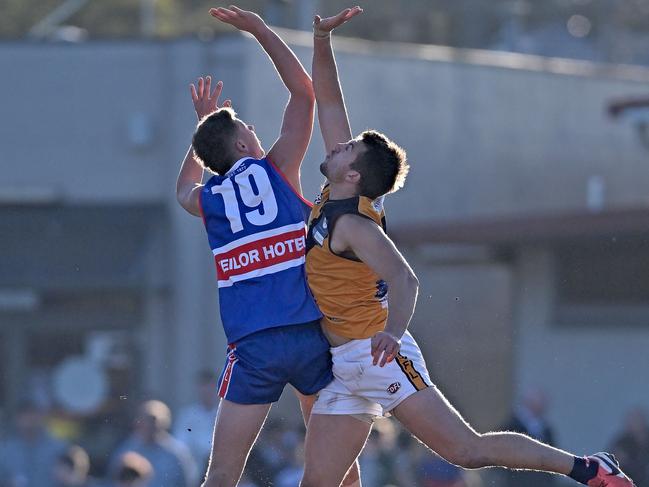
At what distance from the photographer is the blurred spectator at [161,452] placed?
34.6ft

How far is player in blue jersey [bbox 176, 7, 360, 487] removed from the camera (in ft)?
20.1

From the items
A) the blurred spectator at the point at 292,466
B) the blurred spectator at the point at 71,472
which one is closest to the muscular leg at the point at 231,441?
the blurred spectator at the point at 292,466

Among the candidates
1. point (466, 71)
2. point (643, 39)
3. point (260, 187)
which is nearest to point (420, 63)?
point (466, 71)

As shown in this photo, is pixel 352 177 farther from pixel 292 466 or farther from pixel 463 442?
pixel 292 466

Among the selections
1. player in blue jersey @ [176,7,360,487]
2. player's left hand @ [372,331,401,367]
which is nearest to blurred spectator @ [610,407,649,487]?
player in blue jersey @ [176,7,360,487]

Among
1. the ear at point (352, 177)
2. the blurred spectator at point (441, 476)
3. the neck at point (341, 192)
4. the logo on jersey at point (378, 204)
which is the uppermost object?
the ear at point (352, 177)

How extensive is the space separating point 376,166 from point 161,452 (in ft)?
17.5

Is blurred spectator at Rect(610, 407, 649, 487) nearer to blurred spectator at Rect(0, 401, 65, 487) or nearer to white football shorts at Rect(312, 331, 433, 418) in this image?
blurred spectator at Rect(0, 401, 65, 487)

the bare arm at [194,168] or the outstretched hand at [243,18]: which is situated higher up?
the outstretched hand at [243,18]

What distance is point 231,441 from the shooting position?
607 cm

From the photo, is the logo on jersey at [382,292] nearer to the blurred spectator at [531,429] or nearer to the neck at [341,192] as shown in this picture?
the neck at [341,192]

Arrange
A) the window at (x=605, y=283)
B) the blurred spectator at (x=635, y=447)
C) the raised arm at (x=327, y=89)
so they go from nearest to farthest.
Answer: the raised arm at (x=327, y=89) → the blurred spectator at (x=635, y=447) → the window at (x=605, y=283)

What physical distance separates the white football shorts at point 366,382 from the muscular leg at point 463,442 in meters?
0.05

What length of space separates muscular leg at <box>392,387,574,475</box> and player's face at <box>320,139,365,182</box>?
38.2 inches
